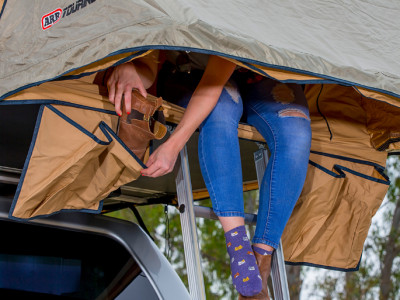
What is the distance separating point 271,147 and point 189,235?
1.60 feet

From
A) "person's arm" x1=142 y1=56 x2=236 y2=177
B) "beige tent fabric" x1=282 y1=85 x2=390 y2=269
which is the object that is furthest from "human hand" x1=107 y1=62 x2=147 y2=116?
"beige tent fabric" x1=282 y1=85 x2=390 y2=269

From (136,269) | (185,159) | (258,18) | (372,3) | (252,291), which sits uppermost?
(372,3)

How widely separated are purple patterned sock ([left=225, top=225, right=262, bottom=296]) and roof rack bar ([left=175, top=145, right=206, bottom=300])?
0.43 feet

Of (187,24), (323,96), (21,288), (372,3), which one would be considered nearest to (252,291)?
(21,288)

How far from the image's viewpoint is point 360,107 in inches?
114

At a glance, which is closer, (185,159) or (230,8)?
(230,8)

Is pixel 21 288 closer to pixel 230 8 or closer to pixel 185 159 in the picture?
pixel 185 159

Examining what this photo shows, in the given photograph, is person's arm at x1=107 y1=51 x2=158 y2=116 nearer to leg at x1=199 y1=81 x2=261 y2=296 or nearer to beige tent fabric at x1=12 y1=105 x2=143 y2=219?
beige tent fabric at x1=12 y1=105 x2=143 y2=219

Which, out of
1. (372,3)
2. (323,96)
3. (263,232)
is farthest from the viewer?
(323,96)

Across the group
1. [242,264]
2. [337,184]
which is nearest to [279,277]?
[242,264]

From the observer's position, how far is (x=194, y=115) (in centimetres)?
215

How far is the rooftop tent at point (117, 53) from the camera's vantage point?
1.78 meters

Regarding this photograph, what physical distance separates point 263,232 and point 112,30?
38.8 inches

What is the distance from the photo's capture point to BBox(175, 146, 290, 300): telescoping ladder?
7.13ft
